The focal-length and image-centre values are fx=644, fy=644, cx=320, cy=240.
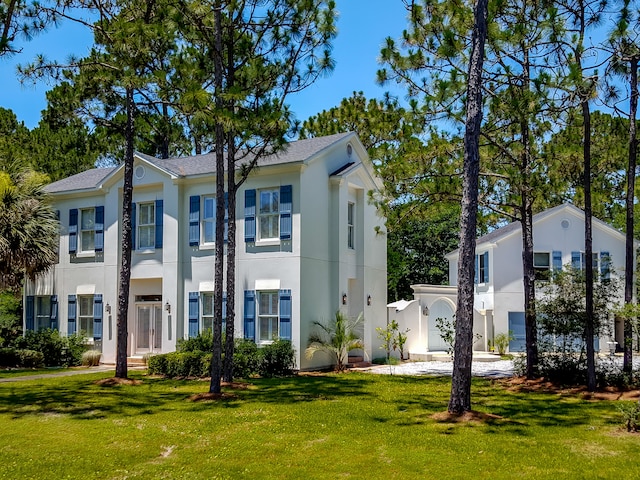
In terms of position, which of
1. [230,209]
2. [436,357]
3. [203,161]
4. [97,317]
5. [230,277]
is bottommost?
[436,357]

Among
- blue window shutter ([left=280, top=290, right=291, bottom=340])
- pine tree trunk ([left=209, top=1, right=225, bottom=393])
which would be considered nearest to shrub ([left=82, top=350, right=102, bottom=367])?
blue window shutter ([left=280, top=290, right=291, bottom=340])

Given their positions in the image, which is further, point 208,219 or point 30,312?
point 30,312

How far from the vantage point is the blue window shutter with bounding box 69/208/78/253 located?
23.8 m

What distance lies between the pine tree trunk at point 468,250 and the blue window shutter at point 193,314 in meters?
11.1

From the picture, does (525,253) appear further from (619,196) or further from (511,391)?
(619,196)

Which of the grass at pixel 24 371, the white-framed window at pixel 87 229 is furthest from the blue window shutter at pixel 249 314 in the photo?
the white-framed window at pixel 87 229

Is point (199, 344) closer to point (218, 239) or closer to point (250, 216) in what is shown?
point (250, 216)

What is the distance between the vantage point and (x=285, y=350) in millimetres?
18391

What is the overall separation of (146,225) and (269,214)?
5081mm

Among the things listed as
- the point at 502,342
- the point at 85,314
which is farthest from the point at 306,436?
the point at 502,342

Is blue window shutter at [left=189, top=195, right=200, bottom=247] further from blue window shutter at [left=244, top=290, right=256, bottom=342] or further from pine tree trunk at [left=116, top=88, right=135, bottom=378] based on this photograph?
pine tree trunk at [left=116, top=88, right=135, bottom=378]

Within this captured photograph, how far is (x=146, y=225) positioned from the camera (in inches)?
876

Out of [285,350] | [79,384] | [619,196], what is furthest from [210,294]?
[619,196]

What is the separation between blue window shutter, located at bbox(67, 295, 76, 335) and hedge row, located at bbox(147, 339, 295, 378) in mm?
6269
